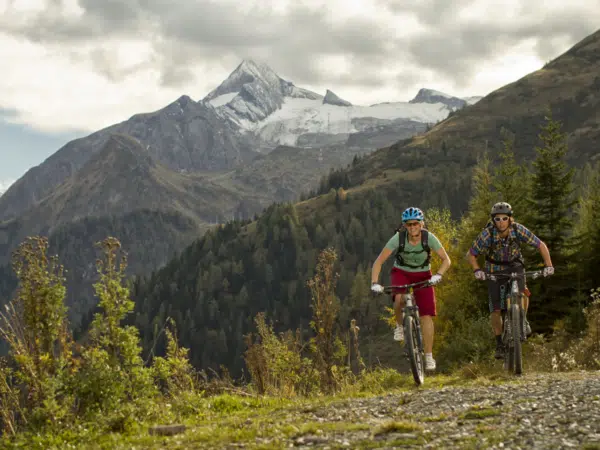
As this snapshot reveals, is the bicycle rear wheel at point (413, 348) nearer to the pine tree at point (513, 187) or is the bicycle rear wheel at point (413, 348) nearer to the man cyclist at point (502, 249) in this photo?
the man cyclist at point (502, 249)

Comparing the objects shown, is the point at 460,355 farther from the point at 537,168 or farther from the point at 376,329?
the point at 376,329

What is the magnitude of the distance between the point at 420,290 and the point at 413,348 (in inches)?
47.9

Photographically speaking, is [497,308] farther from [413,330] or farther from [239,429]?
[239,429]

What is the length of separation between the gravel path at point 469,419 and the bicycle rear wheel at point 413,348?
1.17 metres

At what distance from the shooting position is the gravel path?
7.20 meters

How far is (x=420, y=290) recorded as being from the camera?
1283cm

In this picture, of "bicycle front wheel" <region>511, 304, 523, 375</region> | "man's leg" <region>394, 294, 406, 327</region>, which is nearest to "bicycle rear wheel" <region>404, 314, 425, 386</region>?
"man's leg" <region>394, 294, 406, 327</region>

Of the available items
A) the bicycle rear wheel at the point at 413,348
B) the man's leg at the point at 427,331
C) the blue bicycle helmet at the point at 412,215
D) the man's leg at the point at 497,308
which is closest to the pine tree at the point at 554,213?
the man's leg at the point at 497,308

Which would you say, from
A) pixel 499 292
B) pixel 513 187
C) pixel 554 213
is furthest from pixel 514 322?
pixel 513 187

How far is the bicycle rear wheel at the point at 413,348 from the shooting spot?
12305 mm

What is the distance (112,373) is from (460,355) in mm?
15498

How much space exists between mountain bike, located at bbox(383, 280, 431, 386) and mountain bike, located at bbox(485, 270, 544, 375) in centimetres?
204

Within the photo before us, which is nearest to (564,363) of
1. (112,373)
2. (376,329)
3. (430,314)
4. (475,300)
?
(430,314)

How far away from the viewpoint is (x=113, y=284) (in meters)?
9.40
